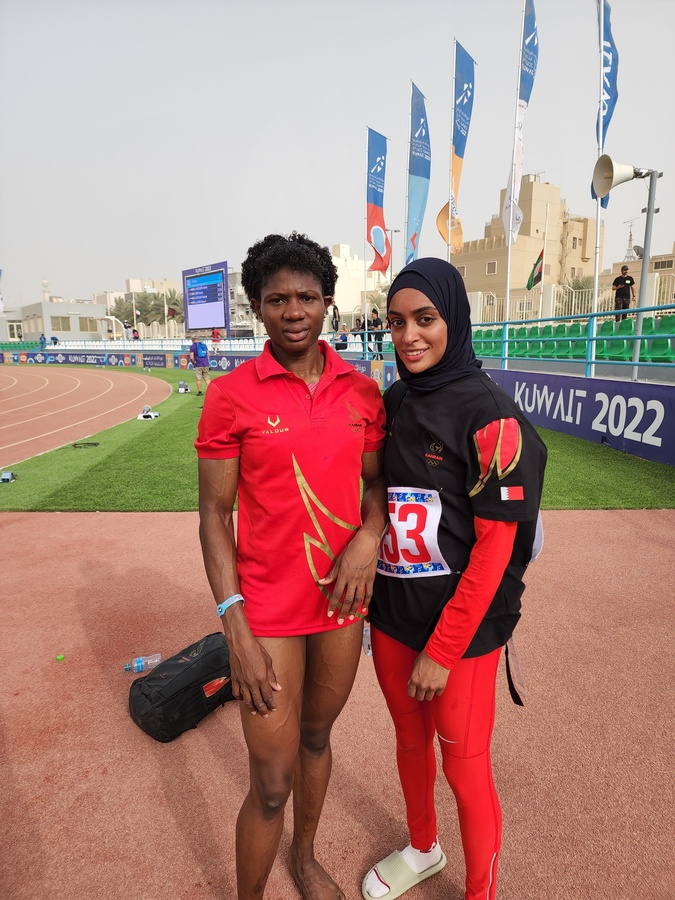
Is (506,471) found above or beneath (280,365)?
beneath

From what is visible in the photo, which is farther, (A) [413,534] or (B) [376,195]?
(B) [376,195]

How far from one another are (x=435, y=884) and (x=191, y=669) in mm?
1604

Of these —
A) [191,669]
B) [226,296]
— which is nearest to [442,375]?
[191,669]

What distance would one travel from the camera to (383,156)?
19.2 m

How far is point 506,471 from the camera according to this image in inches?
58.4

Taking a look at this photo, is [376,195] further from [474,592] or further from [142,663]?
[474,592]

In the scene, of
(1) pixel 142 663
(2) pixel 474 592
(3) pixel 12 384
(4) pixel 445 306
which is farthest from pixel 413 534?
(3) pixel 12 384

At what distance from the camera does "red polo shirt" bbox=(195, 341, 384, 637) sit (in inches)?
63.1

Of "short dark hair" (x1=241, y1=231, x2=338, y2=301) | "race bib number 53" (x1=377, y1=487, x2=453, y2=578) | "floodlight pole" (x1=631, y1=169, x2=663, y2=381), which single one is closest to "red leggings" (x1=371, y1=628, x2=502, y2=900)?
"race bib number 53" (x1=377, y1=487, x2=453, y2=578)

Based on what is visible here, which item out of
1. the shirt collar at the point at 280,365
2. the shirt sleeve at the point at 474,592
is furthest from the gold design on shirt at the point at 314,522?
the shirt sleeve at the point at 474,592

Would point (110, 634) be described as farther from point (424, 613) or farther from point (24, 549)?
point (424, 613)

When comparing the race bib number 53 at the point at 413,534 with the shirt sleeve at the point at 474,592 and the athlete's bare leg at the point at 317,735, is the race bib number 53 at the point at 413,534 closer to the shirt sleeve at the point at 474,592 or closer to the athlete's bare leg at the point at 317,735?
the shirt sleeve at the point at 474,592

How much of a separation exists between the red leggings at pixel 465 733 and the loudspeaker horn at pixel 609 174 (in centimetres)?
825

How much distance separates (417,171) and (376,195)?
244cm
